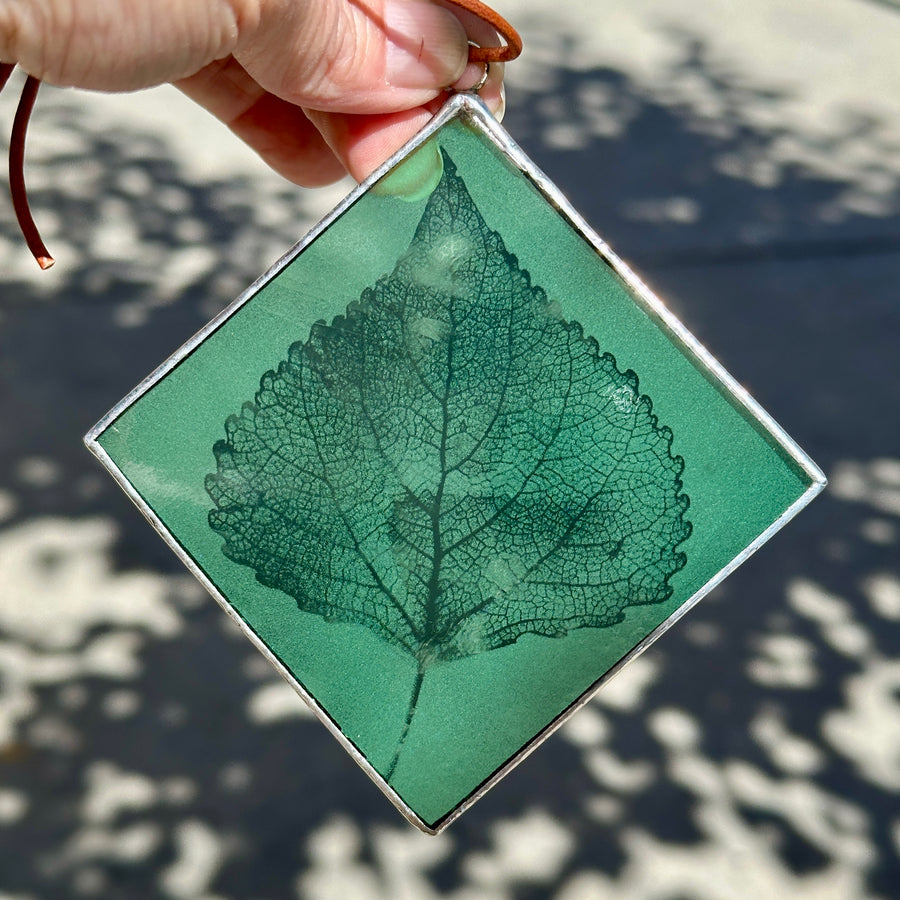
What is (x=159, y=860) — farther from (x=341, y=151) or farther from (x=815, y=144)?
(x=815, y=144)

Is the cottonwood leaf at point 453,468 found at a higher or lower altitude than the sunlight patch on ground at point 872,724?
higher

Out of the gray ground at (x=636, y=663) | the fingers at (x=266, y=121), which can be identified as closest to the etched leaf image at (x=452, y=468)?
the fingers at (x=266, y=121)

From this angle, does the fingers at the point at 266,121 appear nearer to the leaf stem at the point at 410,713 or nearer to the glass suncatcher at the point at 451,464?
the glass suncatcher at the point at 451,464

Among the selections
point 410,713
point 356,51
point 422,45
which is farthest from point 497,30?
point 410,713

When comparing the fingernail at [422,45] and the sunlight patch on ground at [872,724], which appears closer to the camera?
the fingernail at [422,45]

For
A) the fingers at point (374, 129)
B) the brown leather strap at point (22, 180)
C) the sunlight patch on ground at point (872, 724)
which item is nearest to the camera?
the brown leather strap at point (22, 180)

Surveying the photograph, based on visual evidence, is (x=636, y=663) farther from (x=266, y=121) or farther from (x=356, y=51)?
(x=356, y=51)
